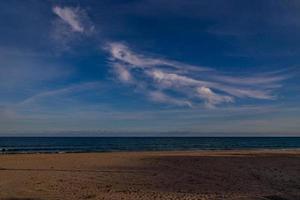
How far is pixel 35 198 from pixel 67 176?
17.7 feet

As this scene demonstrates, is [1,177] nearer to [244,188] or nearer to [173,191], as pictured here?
[173,191]

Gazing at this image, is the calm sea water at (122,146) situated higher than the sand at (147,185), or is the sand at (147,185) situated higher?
the calm sea water at (122,146)

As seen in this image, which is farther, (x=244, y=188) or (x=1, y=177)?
(x=1, y=177)

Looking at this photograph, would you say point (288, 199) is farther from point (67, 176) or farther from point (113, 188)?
point (67, 176)

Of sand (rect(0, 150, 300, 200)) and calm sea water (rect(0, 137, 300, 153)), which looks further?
calm sea water (rect(0, 137, 300, 153))

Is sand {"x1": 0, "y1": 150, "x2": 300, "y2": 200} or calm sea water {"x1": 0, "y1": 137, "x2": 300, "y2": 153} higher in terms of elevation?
calm sea water {"x1": 0, "y1": 137, "x2": 300, "y2": 153}

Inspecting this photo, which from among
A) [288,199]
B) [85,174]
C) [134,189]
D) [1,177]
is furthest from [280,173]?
[1,177]

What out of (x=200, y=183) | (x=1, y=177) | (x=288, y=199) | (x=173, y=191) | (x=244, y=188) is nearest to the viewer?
(x=288, y=199)

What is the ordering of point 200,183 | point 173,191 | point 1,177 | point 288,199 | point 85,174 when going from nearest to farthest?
point 288,199 < point 173,191 < point 200,183 < point 1,177 < point 85,174

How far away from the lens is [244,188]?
13.4 m

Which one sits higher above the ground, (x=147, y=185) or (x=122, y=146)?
(x=122, y=146)

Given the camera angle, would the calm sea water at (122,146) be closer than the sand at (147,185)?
No

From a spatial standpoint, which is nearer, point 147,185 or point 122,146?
point 147,185

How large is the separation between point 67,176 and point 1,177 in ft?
10.3
